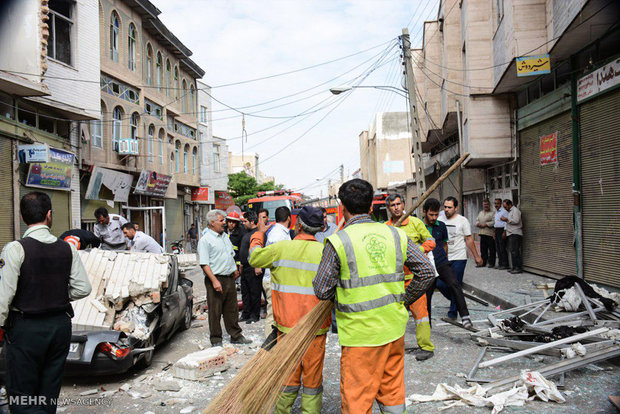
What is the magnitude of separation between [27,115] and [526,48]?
12.8m

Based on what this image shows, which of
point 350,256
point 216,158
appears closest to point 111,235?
point 350,256

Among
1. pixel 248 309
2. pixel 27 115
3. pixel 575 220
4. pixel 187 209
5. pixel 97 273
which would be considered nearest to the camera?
pixel 97 273

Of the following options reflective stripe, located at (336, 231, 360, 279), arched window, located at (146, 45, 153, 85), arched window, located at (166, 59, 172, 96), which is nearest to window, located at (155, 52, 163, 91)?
arched window, located at (146, 45, 153, 85)

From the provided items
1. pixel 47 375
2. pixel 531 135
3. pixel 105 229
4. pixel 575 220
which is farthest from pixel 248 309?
pixel 531 135

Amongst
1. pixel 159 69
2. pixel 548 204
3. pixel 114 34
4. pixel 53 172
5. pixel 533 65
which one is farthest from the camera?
pixel 159 69

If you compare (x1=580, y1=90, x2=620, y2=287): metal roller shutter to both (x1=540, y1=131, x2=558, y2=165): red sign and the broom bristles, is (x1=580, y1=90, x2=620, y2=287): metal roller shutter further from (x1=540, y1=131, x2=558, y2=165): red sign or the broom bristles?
the broom bristles

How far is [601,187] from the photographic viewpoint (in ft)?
27.8

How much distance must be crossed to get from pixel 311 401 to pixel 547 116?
9.68 meters

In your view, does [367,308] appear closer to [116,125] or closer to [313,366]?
[313,366]

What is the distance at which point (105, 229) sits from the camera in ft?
24.6

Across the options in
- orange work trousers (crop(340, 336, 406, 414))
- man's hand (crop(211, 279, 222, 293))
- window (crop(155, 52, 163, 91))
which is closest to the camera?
orange work trousers (crop(340, 336, 406, 414))

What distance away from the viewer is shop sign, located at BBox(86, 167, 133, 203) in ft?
53.9

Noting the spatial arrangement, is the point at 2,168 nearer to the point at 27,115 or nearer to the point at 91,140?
the point at 27,115

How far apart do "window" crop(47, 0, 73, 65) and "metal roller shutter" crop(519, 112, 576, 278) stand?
1360 cm
